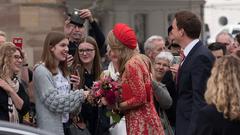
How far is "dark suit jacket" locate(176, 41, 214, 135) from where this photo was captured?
345 inches

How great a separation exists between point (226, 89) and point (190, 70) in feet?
6.00

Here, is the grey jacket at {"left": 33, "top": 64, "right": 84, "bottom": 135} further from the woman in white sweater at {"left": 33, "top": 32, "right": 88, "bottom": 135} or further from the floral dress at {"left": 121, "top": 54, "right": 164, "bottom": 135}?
the floral dress at {"left": 121, "top": 54, "right": 164, "bottom": 135}

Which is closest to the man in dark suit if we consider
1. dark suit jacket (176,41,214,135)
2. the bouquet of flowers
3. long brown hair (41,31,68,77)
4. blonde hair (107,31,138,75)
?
dark suit jacket (176,41,214,135)

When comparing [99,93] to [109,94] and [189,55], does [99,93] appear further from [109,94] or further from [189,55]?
[189,55]

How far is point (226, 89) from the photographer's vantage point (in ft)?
23.3

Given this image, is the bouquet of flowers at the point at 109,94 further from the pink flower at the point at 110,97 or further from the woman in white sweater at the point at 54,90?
the woman in white sweater at the point at 54,90

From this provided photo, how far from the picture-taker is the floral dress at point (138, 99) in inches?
374

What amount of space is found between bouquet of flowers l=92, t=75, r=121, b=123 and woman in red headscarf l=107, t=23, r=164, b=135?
95mm

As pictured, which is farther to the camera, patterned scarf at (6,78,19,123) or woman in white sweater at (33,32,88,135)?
woman in white sweater at (33,32,88,135)

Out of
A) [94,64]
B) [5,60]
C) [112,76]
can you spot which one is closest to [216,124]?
[112,76]

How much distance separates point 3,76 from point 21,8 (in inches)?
226

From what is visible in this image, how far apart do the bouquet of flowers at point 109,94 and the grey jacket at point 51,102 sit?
35 cm

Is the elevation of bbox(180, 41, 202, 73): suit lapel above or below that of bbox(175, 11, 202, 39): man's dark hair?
below

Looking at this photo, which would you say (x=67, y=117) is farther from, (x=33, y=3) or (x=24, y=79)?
(x=33, y=3)
